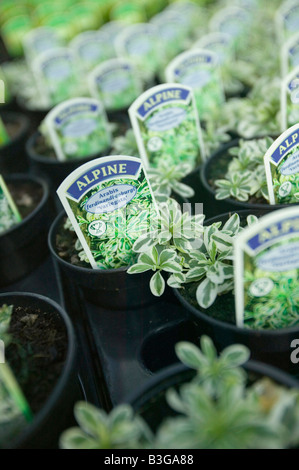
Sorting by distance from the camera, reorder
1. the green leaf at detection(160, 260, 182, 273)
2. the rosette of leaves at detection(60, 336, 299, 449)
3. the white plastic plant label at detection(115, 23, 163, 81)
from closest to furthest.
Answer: the rosette of leaves at detection(60, 336, 299, 449)
the green leaf at detection(160, 260, 182, 273)
the white plastic plant label at detection(115, 23, 163, 81)

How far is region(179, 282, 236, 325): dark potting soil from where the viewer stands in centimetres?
101

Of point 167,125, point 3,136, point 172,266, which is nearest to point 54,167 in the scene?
point 3,136

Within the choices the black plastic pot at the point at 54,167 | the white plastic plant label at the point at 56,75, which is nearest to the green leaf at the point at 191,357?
the black plastic pot at the point at 54,167

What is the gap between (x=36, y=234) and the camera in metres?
1.43

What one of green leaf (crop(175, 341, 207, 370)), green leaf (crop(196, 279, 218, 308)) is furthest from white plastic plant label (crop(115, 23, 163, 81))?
green leaf (crop(175, 341, 207, 370))

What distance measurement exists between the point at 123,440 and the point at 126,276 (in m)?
0.47

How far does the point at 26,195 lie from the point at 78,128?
1.05 feet

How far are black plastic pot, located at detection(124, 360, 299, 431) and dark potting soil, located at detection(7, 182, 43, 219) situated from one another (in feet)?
2.93

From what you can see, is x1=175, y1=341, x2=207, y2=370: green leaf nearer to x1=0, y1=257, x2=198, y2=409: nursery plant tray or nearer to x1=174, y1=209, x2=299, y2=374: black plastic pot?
x1=174, y1=209, x2=299, y2=374: black plastic pot

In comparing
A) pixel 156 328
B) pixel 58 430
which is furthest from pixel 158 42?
pixel 58 430

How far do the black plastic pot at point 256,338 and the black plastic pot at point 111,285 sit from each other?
0.57 feet

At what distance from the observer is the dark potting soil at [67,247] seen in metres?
1.21

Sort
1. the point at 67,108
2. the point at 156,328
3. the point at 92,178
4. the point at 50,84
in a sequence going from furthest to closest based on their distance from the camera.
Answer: the point at 50,84 → the point at 67,108 → the point at 156,328 → the point at 92,178

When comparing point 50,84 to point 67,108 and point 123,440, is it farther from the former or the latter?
point 123,440
